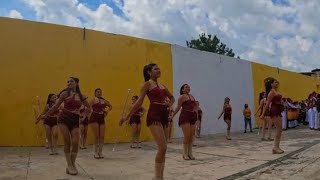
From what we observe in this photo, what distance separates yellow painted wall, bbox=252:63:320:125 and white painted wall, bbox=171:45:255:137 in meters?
1.04

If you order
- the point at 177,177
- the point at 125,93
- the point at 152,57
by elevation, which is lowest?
the point at 177,177

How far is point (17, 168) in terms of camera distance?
9.34 metres

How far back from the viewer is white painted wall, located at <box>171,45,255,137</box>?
751 inches

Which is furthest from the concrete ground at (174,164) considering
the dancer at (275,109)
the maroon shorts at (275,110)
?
the maroon shorts at (275,110)

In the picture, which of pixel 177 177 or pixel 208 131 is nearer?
pixel 177 177

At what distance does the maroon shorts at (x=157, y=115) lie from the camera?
278 inches

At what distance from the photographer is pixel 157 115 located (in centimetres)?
709

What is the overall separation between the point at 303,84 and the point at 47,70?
24549mm

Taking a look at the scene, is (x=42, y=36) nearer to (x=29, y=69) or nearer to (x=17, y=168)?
(x=29, y=69)

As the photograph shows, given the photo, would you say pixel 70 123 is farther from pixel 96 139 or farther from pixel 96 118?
pixel 96 118

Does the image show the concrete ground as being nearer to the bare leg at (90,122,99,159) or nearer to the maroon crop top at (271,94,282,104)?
the bare leg at (90,122,99,159)

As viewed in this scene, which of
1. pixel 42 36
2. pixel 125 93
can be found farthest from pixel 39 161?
pixel 125 93

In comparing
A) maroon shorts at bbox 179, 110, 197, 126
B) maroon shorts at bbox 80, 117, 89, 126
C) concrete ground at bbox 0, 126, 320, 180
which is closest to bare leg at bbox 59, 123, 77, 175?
concrete ground at bbox 0, 126, 320, 180

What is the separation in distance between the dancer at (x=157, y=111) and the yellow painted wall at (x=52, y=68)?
7246 mm
